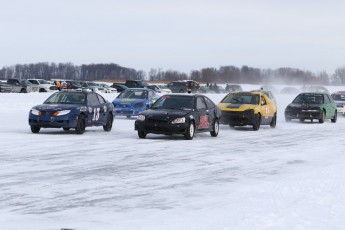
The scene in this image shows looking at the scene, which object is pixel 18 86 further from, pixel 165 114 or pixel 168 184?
pixel 168 184

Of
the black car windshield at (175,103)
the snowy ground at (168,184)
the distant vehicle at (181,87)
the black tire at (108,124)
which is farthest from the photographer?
the distant vehicle at (181,87)

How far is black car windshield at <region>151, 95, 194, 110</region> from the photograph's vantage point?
2088 centimetres

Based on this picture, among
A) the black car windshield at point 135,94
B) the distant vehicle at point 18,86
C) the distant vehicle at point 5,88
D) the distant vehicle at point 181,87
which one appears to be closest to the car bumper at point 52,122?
the black car windshield at point 135,94

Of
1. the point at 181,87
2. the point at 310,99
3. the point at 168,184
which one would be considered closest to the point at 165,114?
the point at 168,184

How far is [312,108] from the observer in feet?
106

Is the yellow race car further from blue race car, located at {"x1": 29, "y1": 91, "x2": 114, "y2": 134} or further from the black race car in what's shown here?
blue race car, located at {"x1": 29, "y1": 91, "x2": 114, "y2": 134}

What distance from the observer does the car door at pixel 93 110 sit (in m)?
22.1

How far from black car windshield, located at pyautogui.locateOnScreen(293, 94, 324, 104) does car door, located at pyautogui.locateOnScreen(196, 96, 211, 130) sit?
1252 centimetres

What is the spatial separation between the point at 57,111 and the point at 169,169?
29.7 feet

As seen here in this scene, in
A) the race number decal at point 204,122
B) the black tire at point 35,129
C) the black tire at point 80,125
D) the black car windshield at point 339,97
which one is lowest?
the black tire at point 35,129

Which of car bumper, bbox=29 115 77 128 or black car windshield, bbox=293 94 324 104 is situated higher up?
black car windshield, bbox=293 94 324 104

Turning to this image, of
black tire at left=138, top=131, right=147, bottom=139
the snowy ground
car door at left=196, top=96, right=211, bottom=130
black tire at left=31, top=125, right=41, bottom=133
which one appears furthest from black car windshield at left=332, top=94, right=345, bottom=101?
black tire at left=31, top=125, right=41, bottom=133

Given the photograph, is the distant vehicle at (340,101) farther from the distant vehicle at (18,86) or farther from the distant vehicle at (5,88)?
the distant vehicle at (5,88)

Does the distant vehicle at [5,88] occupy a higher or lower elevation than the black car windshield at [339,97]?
lower
